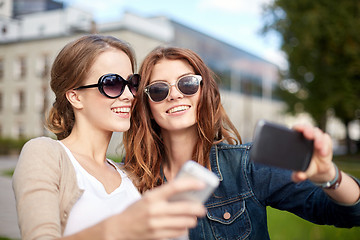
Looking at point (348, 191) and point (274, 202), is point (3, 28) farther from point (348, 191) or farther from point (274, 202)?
point (348, 191)

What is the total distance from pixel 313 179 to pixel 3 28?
4.02 metres

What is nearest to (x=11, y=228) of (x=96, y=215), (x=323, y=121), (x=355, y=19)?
(x=96, y=215)

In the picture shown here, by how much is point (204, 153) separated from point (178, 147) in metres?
0.19

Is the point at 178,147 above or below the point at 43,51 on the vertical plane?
above

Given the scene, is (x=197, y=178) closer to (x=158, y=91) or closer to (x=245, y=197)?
(x=245, y=197)

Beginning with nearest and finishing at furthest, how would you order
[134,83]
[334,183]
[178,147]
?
[334,183] < [134,83] < [178,147]

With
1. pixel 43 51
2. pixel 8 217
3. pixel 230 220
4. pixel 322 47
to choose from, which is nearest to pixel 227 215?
pixel 230 220

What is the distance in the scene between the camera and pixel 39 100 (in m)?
32.2

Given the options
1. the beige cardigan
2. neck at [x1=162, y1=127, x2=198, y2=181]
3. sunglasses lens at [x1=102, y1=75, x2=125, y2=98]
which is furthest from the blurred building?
the beige cardigan

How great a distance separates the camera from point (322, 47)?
21.7 metres

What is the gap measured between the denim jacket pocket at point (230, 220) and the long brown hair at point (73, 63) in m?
0.98

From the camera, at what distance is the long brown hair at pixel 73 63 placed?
2.17 m

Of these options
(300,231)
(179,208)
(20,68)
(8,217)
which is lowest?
(20,68)

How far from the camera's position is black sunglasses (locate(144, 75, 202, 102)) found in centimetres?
257
